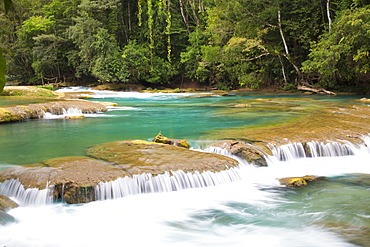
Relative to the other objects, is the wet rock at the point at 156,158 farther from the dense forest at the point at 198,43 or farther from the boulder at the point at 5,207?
the dense forest at the point at 198,43

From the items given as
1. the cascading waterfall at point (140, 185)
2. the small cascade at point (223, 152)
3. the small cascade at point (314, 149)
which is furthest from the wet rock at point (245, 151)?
the small cascade at point (314, 149)

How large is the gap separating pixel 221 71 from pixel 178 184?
24.4 meters

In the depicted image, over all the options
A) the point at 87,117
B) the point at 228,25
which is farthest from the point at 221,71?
the point at 87,117

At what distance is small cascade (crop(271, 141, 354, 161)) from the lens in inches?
322

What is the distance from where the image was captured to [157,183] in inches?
237

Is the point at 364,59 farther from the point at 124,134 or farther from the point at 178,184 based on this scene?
the point at 178,184

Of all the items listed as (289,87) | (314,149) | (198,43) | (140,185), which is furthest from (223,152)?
(198,43)

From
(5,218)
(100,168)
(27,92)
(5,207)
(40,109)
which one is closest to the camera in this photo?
(5,218)

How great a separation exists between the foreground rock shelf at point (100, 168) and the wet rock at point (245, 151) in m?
0.65

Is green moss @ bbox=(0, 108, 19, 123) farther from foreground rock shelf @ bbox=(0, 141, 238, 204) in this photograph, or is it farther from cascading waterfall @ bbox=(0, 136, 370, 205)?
cascading waterfall @ bbox=(0, 136, 370, 205)

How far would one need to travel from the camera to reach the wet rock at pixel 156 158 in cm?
634

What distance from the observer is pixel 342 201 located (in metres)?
5.55

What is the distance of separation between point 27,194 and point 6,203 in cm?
34

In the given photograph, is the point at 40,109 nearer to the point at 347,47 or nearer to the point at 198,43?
the point at 347,47
